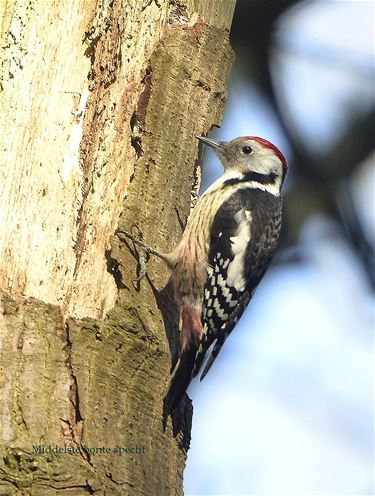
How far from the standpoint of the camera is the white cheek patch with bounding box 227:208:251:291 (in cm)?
476

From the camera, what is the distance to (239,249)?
15.8ft

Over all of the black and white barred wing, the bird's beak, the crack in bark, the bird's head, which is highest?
the bird's head

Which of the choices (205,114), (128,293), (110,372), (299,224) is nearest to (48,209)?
(128,293)

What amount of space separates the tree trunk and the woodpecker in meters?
0.33

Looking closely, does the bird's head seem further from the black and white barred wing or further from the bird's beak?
the black and white barred wing

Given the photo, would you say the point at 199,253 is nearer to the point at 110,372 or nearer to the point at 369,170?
the point at 369,170

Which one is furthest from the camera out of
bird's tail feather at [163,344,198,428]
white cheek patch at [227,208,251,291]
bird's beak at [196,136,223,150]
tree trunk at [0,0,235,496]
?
white cheek patch at [227,208,251,291]

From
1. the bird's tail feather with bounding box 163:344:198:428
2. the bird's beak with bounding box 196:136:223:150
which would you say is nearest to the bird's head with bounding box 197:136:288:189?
the bird's beak with bounding box 196:136:223:150

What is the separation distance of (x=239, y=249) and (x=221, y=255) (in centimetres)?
10

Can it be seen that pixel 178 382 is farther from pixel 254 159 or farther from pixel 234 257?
pixel 254 159

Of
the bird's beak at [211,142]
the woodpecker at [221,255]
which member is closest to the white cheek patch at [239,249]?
the woodpecker at [221,255]

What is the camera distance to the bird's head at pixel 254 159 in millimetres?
5371

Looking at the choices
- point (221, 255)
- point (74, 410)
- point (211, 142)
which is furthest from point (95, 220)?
point (221, 255)

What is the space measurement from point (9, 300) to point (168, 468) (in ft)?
2.79
